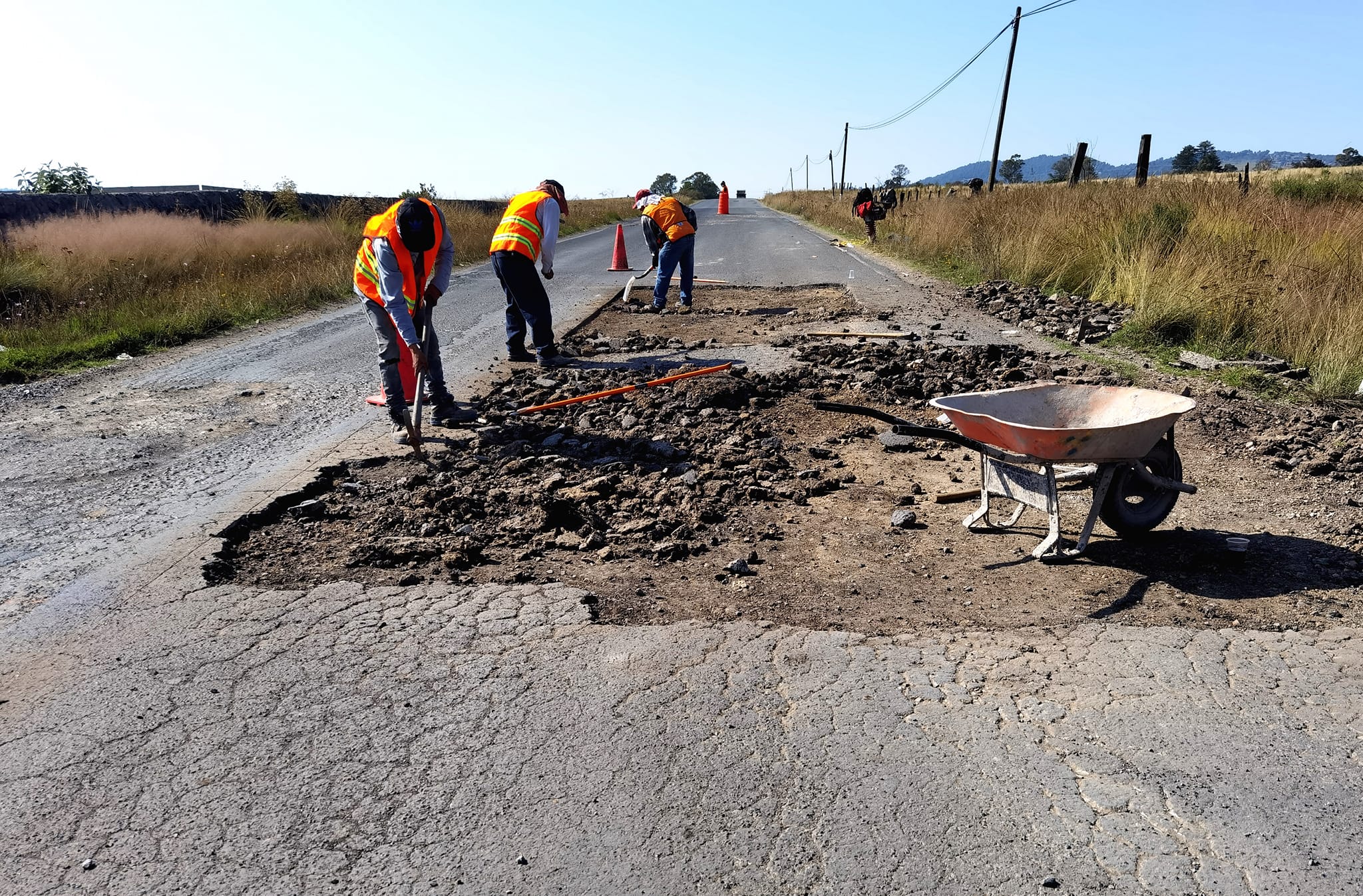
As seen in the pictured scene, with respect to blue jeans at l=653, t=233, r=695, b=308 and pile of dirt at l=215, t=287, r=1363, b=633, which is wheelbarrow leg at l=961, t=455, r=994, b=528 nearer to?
pile of dirt at l=215, t=287, r=1363, b=633

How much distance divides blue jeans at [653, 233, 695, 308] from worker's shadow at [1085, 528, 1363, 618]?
8.11m

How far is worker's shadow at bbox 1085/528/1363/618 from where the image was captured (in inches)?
154

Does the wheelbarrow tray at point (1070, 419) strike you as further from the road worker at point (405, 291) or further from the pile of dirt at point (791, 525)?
the road worker at point (405, 291)

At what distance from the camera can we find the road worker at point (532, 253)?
8.59m

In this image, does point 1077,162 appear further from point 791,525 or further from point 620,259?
point 791,525

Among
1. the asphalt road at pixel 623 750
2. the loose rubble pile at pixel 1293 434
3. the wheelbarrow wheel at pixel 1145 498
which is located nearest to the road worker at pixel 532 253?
the asphalt road at pixel 623 750

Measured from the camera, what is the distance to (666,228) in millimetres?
11594

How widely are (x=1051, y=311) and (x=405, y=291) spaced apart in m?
7.47

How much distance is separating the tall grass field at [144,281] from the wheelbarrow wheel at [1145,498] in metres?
9.18

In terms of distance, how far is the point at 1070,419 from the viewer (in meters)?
4.75

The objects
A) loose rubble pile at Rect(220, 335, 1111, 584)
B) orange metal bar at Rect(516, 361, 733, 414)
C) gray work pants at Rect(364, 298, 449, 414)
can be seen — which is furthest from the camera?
orange metal bar at Rect(516, 361, 733, 414)

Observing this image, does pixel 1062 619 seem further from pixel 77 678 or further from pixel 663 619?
pixel 77 678

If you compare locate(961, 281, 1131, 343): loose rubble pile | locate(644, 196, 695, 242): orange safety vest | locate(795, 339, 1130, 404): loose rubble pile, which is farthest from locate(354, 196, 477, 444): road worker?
locate(961, 281, 1131, 343): loose rubble pile

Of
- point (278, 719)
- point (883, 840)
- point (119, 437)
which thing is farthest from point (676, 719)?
point (119, 437)
